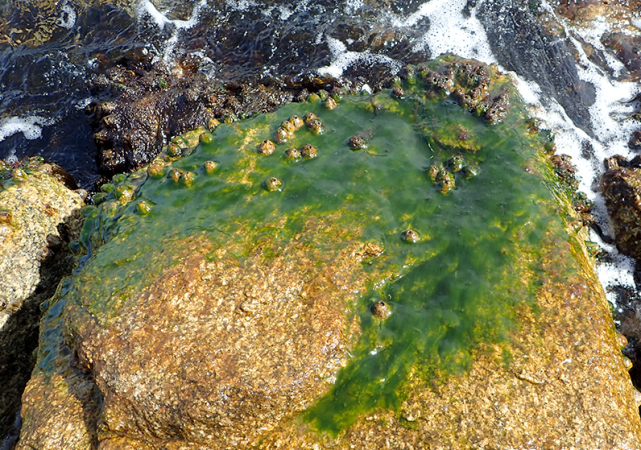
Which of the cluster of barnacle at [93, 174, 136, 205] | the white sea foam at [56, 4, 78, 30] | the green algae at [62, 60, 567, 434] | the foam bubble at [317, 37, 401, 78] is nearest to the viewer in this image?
the green algae at [62, 60, 567, 434]

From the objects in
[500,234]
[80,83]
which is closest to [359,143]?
[500,234]

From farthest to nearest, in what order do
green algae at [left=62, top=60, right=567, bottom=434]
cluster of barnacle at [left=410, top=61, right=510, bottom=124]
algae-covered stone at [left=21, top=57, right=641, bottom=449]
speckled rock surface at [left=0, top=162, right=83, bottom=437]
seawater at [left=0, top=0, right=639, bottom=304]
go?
seawater at [left=0, top=0, right=639, bottom=304]
cluster of barnacle at [left=410, top=61, right=510, bottom=124]
speckled rock surface at [left=0, top=162, right=83, bottom=437]
green algae at [left=62, top=60, right=567, bottom=434]
algae-covered stone at [left=21, top=57, right=641, bottom=449]

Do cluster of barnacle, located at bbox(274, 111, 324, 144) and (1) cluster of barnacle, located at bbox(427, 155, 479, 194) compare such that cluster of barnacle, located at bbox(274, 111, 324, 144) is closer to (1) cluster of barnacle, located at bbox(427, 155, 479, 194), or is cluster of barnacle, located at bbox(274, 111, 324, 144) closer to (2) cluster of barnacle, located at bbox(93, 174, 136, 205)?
(1) cluster of barnacle, located at bbox(427, 155, 479, 194)

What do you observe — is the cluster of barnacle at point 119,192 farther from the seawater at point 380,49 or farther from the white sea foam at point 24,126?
the white sea foam at point 24,126

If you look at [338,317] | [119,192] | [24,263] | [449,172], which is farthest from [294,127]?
[24,263]

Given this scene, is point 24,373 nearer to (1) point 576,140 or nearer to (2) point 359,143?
(2) point 359,143

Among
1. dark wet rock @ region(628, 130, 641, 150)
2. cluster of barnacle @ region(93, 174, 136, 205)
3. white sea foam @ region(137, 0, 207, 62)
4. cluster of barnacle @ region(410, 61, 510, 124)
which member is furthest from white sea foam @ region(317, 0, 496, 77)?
cluster of barnacle @ region(93, 174, 136, 205)

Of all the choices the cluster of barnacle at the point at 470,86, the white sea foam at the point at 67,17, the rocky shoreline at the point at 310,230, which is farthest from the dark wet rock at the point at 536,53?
the white sea foam at the point at 67,17
